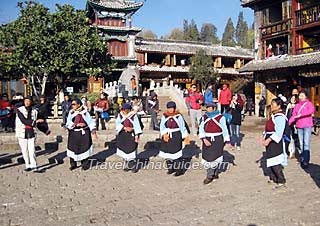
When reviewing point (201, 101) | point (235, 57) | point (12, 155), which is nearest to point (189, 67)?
point (235, 57)

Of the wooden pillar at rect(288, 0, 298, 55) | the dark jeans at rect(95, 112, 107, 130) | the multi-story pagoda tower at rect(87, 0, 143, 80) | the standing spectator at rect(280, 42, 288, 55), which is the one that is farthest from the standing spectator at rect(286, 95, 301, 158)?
the multi-story pagoda tower at rect(87, 0, 143, 80)

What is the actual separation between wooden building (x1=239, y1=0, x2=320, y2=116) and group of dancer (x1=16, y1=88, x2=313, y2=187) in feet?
44.2

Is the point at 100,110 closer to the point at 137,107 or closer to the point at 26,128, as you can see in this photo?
the point at 137,107

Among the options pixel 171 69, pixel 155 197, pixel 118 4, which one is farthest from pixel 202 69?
pixel 155 197

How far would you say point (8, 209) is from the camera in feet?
19.9

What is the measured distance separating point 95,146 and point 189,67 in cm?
2938

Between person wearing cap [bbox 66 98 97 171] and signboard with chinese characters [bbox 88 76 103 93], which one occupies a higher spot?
signboard with chinese characters [bbox 88 76 103 93]

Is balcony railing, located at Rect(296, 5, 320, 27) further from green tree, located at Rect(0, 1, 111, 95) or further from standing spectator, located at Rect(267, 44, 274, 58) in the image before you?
green tree, located at Rect(0, 1, 111, 95)

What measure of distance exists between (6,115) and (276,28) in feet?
55.3

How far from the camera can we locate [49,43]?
75.7ft

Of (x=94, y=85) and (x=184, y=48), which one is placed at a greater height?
(x=184, y=48)

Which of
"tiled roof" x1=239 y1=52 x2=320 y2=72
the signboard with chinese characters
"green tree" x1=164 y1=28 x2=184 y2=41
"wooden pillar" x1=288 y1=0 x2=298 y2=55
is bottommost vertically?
the signboard with chinese characters

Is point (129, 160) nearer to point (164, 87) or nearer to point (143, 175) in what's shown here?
point (143, 175)

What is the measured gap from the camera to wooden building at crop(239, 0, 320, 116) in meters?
21.4
